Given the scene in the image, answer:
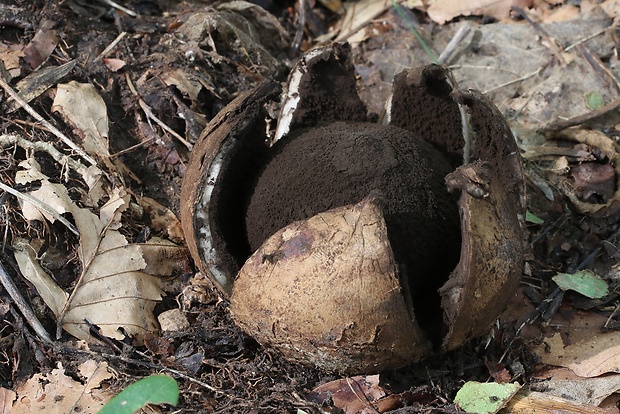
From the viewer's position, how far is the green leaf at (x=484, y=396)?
270 centimetres

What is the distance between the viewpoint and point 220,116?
9.62 ft

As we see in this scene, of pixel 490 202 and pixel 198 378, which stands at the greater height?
pixel 490 202

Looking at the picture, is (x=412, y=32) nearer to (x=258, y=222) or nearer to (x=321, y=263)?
(x=258, y=222)

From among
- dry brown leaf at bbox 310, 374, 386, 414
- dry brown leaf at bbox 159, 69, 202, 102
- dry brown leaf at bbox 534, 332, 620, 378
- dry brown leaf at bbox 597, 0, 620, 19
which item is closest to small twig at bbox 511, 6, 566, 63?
dry brown leaf at bbox 597, 0, 620, 19

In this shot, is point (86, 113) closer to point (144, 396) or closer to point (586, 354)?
point (144, 396)

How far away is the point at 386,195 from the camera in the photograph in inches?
103

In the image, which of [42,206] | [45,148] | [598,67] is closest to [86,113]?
[45,148]

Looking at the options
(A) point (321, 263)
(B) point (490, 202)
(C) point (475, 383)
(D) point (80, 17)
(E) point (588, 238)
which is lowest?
(E) point (588, 238)

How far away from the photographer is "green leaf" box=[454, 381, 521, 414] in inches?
106

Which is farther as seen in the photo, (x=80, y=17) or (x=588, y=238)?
(x=80, y=17)

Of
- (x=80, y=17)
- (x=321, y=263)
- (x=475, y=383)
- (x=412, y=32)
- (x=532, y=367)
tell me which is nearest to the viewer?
(x=321, y=263)

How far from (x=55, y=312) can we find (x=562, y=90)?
3178mm

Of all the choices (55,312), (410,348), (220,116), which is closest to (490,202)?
(410,348)

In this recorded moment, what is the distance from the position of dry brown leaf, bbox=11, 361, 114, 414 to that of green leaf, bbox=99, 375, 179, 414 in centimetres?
61
